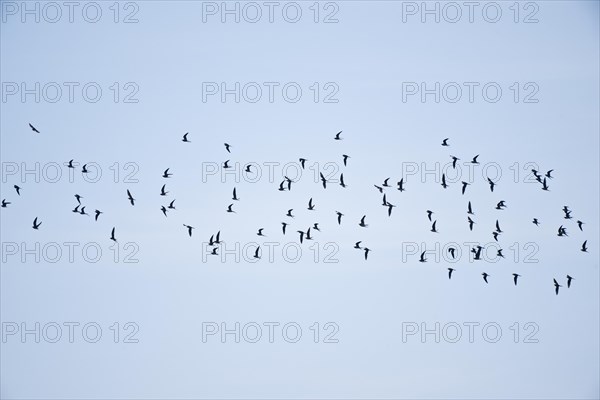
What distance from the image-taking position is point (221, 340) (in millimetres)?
26438

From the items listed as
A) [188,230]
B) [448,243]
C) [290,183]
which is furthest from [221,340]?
[448,243]

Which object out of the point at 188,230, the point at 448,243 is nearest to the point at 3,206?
the point at 188,230

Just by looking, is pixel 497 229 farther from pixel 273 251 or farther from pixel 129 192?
pixel 129 192

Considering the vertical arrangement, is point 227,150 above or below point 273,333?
above

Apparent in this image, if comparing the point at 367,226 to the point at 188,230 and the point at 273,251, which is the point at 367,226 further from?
the point at 188,230

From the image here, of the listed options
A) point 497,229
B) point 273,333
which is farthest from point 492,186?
point 273,333

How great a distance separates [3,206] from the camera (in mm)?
26500

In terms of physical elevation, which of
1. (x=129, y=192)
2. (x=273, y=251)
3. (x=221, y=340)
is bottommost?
(x=221, y=340)

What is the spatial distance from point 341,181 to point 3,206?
9910 millimetres

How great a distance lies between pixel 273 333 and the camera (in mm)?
26266

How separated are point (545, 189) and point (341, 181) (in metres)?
5.95

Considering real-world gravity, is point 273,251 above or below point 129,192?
below

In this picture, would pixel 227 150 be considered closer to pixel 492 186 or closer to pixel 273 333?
pixel 273 333

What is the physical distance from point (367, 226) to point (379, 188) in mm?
1193
